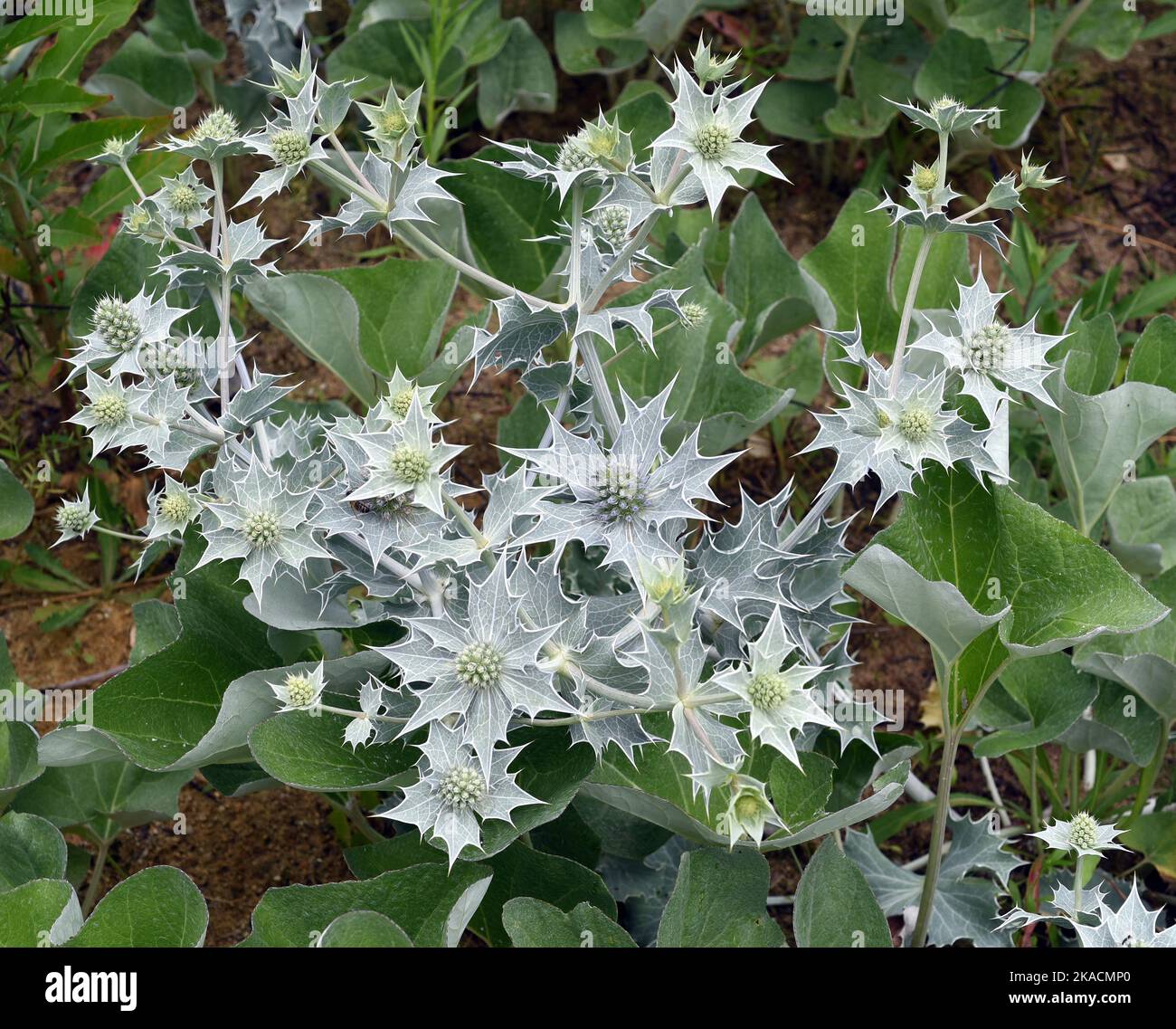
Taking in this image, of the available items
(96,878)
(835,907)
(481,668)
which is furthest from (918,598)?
(96,878)

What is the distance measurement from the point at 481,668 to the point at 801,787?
0.54 m

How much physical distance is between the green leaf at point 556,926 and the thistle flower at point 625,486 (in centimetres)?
44

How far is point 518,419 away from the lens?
200 centimetres

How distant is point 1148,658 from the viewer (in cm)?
162

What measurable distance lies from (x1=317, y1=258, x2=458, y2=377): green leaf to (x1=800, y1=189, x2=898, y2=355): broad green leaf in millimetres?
621

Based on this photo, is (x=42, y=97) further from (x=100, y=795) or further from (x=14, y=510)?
(x=100, y=795)

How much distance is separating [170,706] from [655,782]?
0.68 metres

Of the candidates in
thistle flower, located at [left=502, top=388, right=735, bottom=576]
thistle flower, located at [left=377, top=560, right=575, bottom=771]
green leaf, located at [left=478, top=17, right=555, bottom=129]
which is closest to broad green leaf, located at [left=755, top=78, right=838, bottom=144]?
green leaf, located at [left=478, top=17, right=555, bottom=129]

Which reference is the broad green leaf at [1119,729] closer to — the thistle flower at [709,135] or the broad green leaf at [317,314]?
the thistle flower at [709,135]

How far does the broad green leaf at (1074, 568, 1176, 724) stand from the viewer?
1629mm

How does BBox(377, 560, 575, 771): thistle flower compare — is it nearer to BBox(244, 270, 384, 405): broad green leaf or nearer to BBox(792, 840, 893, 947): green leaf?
BBox(792, 840, 893, 947): green leaf

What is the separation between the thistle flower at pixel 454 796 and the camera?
1.33 meters

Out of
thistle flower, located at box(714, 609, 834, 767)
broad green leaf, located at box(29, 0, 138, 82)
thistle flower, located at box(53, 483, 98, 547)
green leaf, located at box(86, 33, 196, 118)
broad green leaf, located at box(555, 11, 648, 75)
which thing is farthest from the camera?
broad green leaf, located at box(555, 11, 648, 75)
